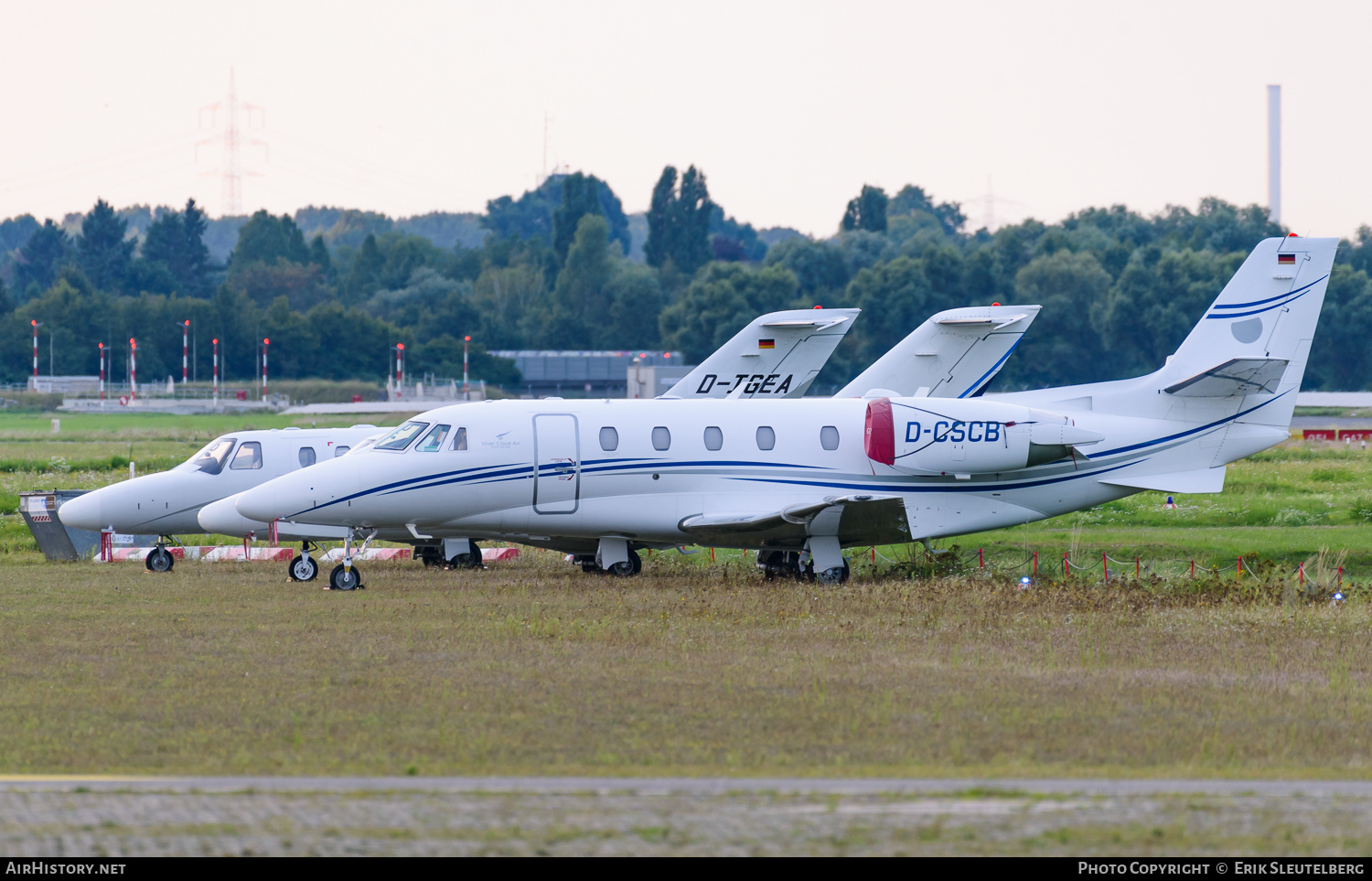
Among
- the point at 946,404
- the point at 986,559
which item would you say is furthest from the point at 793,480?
the point at 986,559

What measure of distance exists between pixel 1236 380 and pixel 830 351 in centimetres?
975

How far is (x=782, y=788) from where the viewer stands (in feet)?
30.2

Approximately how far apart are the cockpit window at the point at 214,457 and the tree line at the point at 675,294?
84.0 meters

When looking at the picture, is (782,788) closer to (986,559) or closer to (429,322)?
(986,559)

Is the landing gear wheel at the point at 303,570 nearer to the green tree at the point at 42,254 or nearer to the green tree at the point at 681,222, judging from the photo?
the green tree at the point at 681,222

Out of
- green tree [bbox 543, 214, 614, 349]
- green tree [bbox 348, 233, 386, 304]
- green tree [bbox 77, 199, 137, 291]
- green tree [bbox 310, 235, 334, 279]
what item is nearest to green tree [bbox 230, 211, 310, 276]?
green tree [bbox 310, 235, 334, 279]

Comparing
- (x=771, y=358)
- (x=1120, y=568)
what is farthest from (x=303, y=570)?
(x=1120, y=568)

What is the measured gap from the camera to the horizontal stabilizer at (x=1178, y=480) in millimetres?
24250

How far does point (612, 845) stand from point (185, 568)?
1945cm

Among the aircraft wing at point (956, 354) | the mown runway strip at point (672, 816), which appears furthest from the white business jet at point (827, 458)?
Result: the mown runway strip at point (672, 816)

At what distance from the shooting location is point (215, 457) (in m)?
26.4

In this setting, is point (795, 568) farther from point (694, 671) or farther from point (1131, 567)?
point (694, 671)

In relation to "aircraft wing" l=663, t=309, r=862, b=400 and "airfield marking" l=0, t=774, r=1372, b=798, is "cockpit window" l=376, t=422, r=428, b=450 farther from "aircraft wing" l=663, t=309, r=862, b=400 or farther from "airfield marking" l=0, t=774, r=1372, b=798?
"airfield marking" l=0, t=774, r=1372, b=798

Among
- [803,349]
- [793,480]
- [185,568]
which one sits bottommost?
[185,568]
